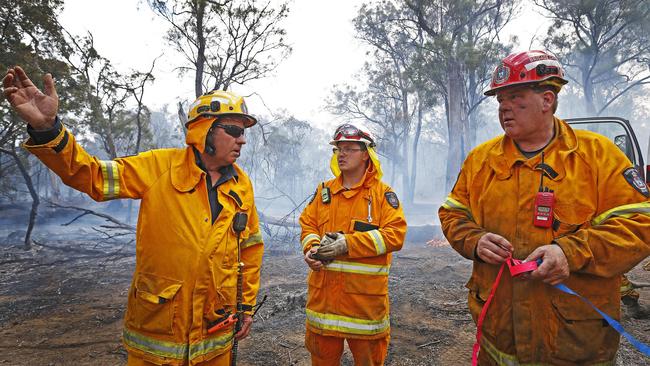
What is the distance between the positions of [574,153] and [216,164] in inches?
87.3

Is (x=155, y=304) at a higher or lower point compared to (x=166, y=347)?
higher

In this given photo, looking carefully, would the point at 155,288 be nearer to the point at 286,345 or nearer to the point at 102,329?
the point at 286,345

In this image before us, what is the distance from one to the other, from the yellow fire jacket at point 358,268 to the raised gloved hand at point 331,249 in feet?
0.16

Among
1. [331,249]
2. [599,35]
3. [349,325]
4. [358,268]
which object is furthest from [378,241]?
[599,35]

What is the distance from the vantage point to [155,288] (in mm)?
2023

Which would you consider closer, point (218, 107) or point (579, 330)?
point (579, 330)

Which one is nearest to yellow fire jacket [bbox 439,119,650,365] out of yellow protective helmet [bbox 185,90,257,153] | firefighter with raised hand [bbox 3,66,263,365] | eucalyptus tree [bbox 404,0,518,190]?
firefighter with raised hand [bbox 3,66,263,365]

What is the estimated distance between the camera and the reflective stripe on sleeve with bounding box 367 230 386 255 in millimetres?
2660

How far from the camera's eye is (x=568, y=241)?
1.62m

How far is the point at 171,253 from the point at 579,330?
7.37 feet

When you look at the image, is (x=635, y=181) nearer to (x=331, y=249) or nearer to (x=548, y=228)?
(x=548, y=228)

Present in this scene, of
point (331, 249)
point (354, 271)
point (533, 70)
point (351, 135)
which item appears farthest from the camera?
point (351, 135)

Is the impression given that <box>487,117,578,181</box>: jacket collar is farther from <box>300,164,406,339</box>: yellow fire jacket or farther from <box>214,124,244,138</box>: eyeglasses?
<box>214,124,244,138</box>: eyeglasses

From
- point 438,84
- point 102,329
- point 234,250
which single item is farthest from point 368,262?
point 438,84
